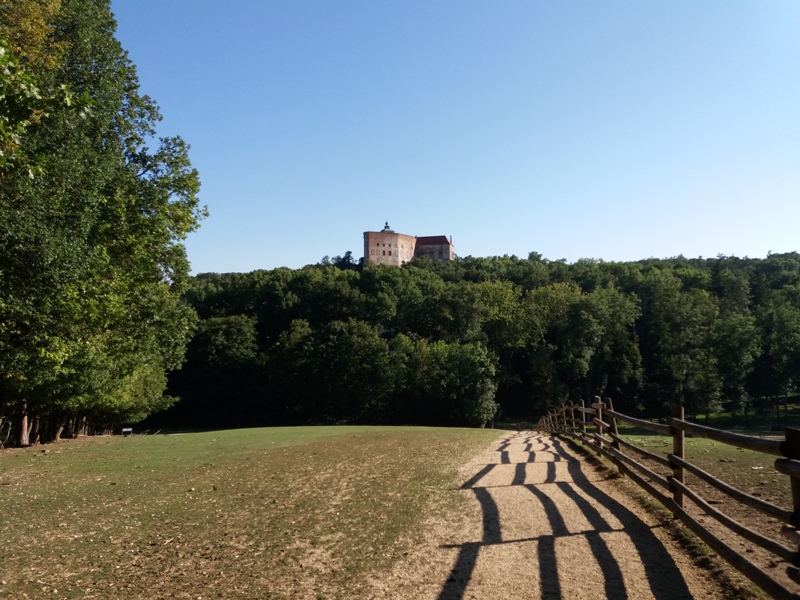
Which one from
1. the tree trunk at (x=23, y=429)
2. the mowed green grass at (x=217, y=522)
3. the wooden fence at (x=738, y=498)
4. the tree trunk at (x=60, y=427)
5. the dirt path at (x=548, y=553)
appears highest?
the wooden fence at (x=738, y=498)

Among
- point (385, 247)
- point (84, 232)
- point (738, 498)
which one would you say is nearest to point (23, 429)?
point (84, 232)

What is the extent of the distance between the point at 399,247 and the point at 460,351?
10574 centimetres

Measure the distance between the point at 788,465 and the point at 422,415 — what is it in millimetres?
52823

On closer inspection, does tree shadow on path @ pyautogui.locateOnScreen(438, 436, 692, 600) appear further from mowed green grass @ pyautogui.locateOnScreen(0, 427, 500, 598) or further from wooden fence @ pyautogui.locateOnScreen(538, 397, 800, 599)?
mowed green grass @ pyautogui.locateOnScreen(0, 427, 500, 598)

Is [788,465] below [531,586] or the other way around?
the other way around

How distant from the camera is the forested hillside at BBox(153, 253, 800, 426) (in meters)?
57.5

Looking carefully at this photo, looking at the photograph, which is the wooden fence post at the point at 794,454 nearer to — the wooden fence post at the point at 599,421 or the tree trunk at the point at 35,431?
the wooden fence post at the point at 599,421

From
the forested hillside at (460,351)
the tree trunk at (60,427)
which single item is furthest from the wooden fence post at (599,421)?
→ the forested hillside at (460,351)

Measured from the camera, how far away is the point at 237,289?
8312 centimetres

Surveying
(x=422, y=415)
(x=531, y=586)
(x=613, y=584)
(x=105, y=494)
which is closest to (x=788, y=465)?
(x=613, y=584)

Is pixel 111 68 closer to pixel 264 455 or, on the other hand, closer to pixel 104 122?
pixel 104 122

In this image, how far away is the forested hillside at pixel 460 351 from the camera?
57531 mm

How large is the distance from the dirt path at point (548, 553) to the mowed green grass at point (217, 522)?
54cm

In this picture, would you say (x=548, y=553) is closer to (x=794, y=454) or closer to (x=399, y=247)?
(x=794, y=454)
